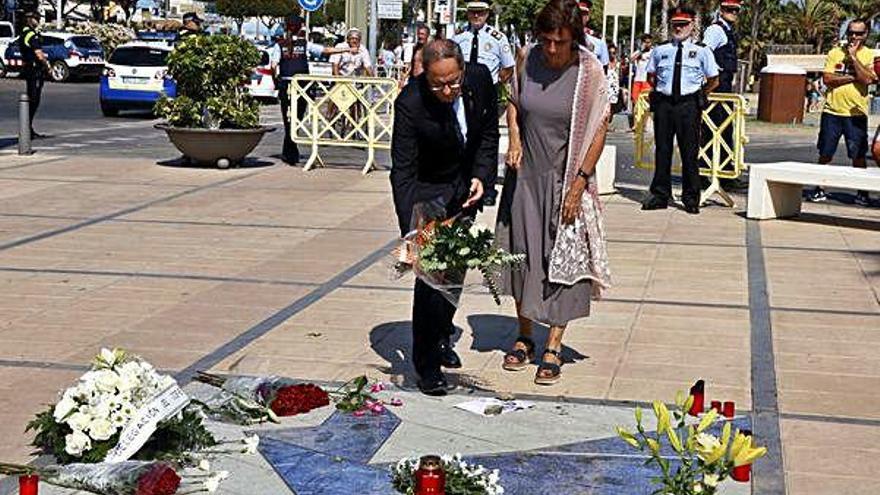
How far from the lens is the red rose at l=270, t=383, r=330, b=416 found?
636 cm

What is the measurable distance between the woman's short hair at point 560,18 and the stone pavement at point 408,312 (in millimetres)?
1774

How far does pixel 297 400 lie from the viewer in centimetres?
641

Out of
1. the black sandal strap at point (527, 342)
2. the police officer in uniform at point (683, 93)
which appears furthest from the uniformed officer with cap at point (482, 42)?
the black sandal strap at point (527, 342)

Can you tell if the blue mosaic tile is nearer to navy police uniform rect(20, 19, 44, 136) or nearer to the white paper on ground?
the white paper on ground

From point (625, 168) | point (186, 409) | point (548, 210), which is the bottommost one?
point (625, 168)

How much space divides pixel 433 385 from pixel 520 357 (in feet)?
2.47

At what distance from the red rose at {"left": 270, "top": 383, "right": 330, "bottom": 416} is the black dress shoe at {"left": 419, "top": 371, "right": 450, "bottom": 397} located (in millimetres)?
491

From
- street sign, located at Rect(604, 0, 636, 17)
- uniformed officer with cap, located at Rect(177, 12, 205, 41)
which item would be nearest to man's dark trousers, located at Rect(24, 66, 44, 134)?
uniformed officer with cap, located at Rect(177, 12, 205, 41)

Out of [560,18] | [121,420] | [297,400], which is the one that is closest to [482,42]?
[560,18]

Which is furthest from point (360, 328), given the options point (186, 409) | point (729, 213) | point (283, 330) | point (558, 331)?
point (729, 213)

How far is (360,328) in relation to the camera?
8258 millimetres

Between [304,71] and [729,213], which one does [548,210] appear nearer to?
[729,213]

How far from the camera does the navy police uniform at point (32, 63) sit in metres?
19.9

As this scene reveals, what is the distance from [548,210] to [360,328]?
5.79ft
